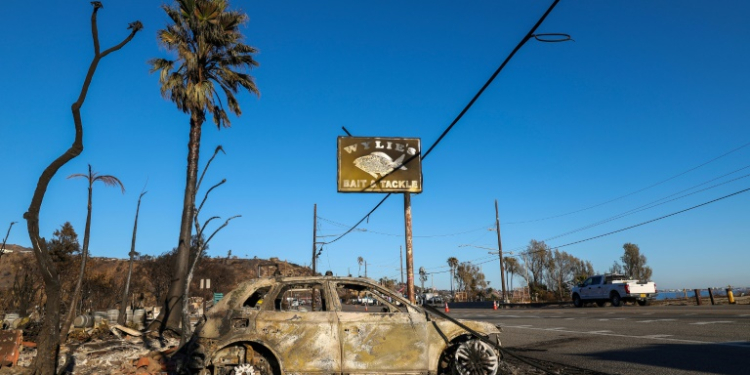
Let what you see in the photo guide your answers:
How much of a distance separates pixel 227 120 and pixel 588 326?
16.2 m

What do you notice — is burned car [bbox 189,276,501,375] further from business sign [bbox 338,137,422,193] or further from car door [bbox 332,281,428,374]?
business sign [bbox 338,137,422,193]

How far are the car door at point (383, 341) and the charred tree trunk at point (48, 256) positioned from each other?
11.9 ft

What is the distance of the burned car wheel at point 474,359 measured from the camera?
6.60 metres

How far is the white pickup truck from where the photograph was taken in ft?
90.8

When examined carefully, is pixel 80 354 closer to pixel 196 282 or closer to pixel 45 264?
pixel 45 264

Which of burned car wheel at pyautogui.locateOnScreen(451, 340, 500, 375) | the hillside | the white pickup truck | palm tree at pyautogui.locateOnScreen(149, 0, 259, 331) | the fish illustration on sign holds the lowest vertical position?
burned car wheel at pyautogui.locateOnScreen(451, 340, 500, 375)

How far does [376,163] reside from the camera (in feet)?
64.7

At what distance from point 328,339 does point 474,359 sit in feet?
6.65

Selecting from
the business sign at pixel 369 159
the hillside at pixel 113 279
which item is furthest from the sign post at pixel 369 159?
the hillside at pixel 113 279

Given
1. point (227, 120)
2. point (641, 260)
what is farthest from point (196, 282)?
point (641, 260)

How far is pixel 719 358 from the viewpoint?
8125 mm

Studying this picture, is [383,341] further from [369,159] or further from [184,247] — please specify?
[369,159]

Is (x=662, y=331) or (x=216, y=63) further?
(x=216, y=63)

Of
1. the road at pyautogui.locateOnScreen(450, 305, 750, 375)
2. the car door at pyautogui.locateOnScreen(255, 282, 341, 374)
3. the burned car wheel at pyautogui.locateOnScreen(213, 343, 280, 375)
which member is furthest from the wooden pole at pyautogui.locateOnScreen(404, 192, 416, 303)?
the burned car wheel at pyautogui.locateOnScreen(213, 343, 280, 375)
